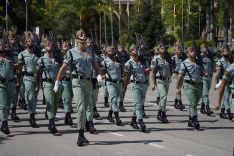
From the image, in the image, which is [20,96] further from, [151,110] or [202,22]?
[202,22]

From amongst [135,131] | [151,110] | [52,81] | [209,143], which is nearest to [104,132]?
[135,131]

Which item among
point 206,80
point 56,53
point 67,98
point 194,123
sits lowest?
point 194,123

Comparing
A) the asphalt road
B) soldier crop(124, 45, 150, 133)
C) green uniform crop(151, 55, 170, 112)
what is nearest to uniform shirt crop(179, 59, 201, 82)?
soldier crop(124, 45, 150, 133)

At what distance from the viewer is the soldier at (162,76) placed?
1393 cm

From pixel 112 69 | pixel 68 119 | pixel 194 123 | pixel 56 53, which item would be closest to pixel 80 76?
pixel 56 53

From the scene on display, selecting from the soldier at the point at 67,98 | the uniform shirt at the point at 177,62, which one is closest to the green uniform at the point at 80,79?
the soldier at the point at 67,98

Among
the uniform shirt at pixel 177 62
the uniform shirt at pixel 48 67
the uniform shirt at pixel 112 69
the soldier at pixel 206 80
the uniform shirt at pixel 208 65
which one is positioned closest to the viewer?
the uniform shirt at pixel 48 67

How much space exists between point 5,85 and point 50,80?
3.21 ft

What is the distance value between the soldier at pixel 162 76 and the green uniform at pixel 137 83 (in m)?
0.85

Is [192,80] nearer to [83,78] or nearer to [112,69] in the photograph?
[112,69]

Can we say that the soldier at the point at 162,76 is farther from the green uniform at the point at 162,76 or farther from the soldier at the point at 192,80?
the soldier at the point at 192,80

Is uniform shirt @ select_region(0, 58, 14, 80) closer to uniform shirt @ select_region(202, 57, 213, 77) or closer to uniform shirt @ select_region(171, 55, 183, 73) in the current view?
uniform shirt @ select_region(171, 55, 183, 73)

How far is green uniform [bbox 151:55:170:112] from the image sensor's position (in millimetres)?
13930

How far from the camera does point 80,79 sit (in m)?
10.8
